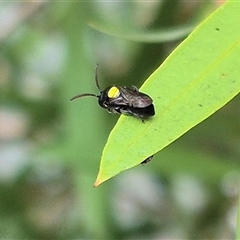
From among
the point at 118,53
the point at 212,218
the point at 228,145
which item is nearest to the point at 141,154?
the point at 228,145

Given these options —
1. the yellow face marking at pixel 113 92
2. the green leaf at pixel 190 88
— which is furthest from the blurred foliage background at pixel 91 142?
the green leaf at pixel 190 88

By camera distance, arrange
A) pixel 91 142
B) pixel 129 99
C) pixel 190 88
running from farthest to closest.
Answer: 1. pixel 91 142
2. pixel 129 99
3. pixel 190 88

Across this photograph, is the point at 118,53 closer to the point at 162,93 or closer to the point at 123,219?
the point at 123,219

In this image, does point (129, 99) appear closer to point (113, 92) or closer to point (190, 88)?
point (113, 92)

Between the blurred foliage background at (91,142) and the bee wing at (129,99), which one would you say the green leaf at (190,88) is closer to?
the bee wing at (129,99)

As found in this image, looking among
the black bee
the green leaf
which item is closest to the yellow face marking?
the black bee

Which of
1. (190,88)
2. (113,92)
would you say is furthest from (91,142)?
(190,88)
